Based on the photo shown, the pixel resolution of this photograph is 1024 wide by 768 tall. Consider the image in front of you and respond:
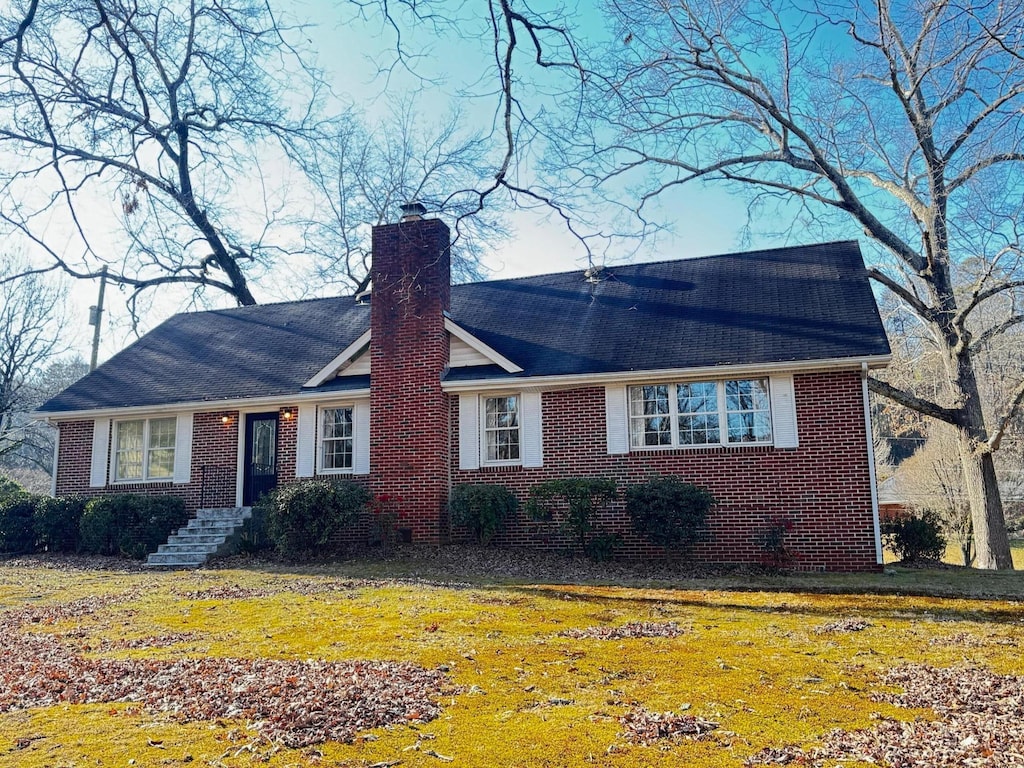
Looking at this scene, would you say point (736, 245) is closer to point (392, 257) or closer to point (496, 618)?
point (392, 257)

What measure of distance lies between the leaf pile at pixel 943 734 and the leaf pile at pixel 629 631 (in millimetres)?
2236

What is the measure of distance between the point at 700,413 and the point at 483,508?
159 inches

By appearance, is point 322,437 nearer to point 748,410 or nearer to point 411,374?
point 411,374

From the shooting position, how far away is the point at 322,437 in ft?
51.5

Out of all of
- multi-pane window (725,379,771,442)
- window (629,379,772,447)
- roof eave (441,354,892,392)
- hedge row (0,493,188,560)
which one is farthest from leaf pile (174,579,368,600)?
multi-pane window (725,379,771,442)

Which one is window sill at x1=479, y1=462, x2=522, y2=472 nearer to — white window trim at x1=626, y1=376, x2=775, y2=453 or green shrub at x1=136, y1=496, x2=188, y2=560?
white window trim at x1=626, y1=376, x2=775, y2=453

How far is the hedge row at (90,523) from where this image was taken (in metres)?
14.8

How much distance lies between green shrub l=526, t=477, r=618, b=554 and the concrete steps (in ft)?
18.5

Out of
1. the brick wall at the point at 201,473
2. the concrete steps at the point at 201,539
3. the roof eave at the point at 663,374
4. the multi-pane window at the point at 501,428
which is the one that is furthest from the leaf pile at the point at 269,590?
the brick wall at the point at 201,473

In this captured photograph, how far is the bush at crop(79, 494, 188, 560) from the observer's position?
1480cm

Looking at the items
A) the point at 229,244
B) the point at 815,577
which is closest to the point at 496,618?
the point at 815,577

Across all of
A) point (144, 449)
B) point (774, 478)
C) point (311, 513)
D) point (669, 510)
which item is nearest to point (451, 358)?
point (311, 513)

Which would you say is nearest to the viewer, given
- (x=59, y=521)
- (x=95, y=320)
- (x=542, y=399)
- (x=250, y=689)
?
(x=250, y=689)

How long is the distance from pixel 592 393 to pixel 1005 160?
310 inches
